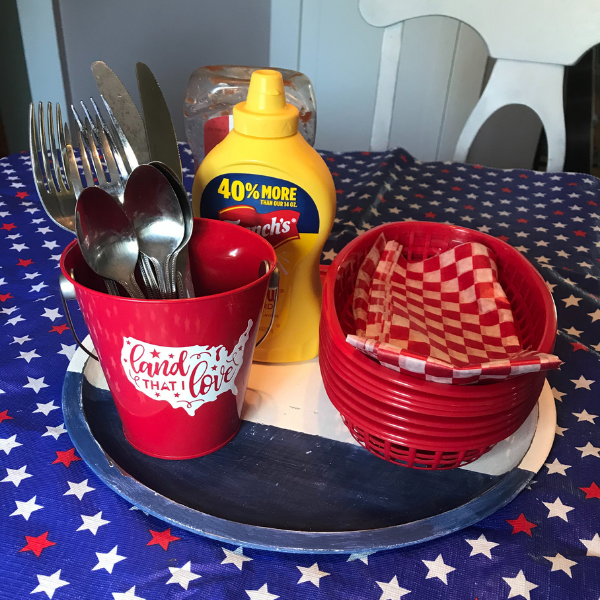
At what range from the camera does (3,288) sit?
55 centimetres

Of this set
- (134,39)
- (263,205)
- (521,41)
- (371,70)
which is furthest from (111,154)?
(371,70)

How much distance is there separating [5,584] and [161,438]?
112 millimetres

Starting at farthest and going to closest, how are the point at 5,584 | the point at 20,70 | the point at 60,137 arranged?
1. the point at 20,70
2. the point at 60,137
3. the point at 5,584

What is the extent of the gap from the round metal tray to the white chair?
2.33 ft

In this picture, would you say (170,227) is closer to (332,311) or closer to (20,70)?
(332,311)

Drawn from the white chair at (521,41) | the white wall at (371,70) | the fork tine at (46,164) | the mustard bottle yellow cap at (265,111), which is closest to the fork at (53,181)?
the fork tine at (46,164)

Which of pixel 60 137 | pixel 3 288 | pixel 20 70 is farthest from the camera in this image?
pixel 20 70

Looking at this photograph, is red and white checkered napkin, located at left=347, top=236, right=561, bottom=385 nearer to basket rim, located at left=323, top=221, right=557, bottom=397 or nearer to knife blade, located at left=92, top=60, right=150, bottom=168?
basket rim, located at left=323, top=221, right=557, bottom=397

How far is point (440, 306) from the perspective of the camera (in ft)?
1.46

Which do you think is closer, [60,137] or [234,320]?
[234,320]

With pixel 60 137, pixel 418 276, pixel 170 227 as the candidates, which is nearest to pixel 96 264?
pixel 170 227

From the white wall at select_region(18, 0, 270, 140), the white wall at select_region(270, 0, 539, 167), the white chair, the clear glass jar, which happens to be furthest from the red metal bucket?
the white wall at select_region(270, 0, 539, 167)

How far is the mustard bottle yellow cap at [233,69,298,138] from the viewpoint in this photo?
362 mm

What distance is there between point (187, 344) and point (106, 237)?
0.29 ft
